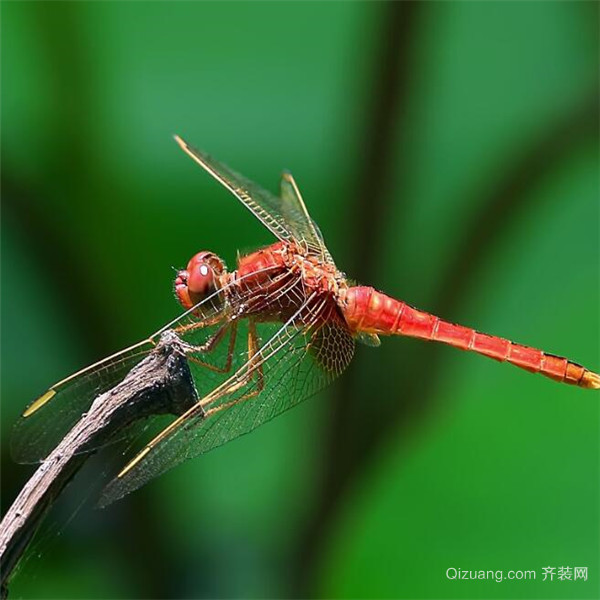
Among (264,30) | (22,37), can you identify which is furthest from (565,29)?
(22,37)

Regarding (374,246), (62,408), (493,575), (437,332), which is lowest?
(493,575)

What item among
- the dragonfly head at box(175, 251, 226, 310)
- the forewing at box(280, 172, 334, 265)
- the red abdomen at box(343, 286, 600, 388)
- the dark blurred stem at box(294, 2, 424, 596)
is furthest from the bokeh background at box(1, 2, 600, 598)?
the dragonfly head at box(175, 251, 226, 310)

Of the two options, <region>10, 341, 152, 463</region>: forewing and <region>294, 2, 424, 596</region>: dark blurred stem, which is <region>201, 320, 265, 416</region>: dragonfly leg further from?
<region>294, 2, 424, 596</region>: dark blurred stem

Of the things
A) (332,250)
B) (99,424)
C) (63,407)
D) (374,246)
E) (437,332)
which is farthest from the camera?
(332,250)

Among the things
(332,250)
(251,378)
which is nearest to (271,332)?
(251,378)

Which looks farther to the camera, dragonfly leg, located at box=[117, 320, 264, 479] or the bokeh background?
the bokeh background

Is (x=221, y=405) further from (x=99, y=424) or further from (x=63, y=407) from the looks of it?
(x=99, y=424)

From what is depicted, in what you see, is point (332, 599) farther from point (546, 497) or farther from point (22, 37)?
point (22, 37)
